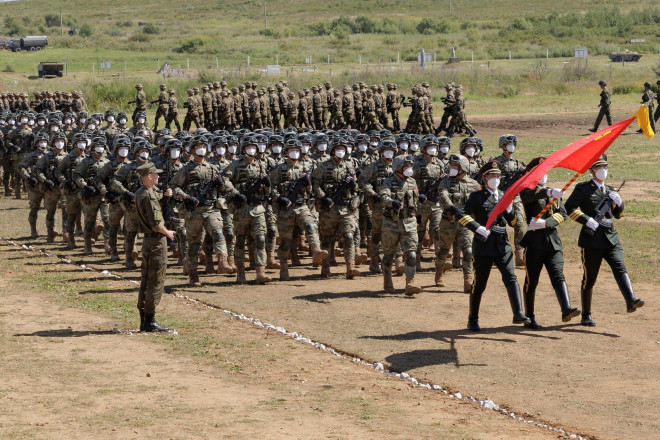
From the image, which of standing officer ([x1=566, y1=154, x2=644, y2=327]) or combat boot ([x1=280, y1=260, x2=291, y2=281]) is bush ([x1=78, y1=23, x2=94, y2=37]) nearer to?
combat boot ([x1=280, y1=260, x2=291, y2=281])

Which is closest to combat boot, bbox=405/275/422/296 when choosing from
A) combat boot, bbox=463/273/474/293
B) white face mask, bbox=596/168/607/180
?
combat boot, bbox=463/273/474/293

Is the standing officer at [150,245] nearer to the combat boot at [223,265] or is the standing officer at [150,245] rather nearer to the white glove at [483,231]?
the combat boot at [223,265]

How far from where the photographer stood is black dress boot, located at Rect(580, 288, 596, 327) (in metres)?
13.8

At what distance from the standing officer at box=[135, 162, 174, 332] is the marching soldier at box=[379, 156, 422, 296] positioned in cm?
364

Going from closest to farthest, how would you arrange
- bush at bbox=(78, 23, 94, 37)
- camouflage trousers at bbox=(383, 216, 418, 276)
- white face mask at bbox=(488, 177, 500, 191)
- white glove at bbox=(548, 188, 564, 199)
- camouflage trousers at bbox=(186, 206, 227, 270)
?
white glove at bbox=(548, 188, 564, 199) < white face mask at bbox=(488, 177, 500, 191) < camouflage trousers at bbox=(383, 216, 418, 276) < camouflage trousers at bbox=(186, 206, 227, 270) < bush at bbox=(78, 23, 94, 37)

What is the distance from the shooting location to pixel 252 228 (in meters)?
16.5

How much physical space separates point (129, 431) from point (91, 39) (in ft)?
313

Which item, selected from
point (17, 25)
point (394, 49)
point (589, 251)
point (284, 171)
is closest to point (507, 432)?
point (589, 251)

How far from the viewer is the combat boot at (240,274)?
16.8m

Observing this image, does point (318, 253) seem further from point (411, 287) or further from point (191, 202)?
point (191, 202)

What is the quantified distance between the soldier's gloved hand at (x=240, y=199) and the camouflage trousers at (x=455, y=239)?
9.49 ft

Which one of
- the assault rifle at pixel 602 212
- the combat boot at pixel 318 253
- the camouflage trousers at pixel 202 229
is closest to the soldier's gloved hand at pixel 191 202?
the camouflage trousers at pixel 202 229

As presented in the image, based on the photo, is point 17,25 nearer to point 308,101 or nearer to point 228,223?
point 308,101

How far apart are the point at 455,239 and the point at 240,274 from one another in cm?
326
